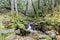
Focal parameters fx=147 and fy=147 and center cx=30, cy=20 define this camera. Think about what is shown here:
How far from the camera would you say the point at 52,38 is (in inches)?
417

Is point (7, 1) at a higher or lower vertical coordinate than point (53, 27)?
higher

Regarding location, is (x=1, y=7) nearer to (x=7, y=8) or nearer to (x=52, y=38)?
(x=7, y=8)

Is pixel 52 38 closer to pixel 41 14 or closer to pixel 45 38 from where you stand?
pixel 45 38

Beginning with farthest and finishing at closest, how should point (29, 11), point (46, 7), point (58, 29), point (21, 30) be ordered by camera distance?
point (29, 11) → point (46, 7) → point (58, 29) → point (21, 30)

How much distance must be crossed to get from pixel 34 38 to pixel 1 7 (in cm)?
1407

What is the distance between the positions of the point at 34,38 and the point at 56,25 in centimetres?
436

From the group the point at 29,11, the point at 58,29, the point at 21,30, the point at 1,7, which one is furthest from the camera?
the point at 29,11

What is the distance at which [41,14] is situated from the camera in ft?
80.5

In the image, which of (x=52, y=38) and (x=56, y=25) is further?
(x=56, y=25)

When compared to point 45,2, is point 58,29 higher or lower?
lower

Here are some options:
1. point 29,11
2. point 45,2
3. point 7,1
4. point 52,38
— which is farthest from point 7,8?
point 52,38

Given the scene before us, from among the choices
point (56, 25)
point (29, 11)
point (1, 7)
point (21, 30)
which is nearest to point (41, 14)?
point (29, 11)

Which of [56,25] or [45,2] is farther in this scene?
[45,2]

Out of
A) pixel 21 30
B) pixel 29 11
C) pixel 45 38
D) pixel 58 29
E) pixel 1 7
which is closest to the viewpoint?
pixel 45 38
